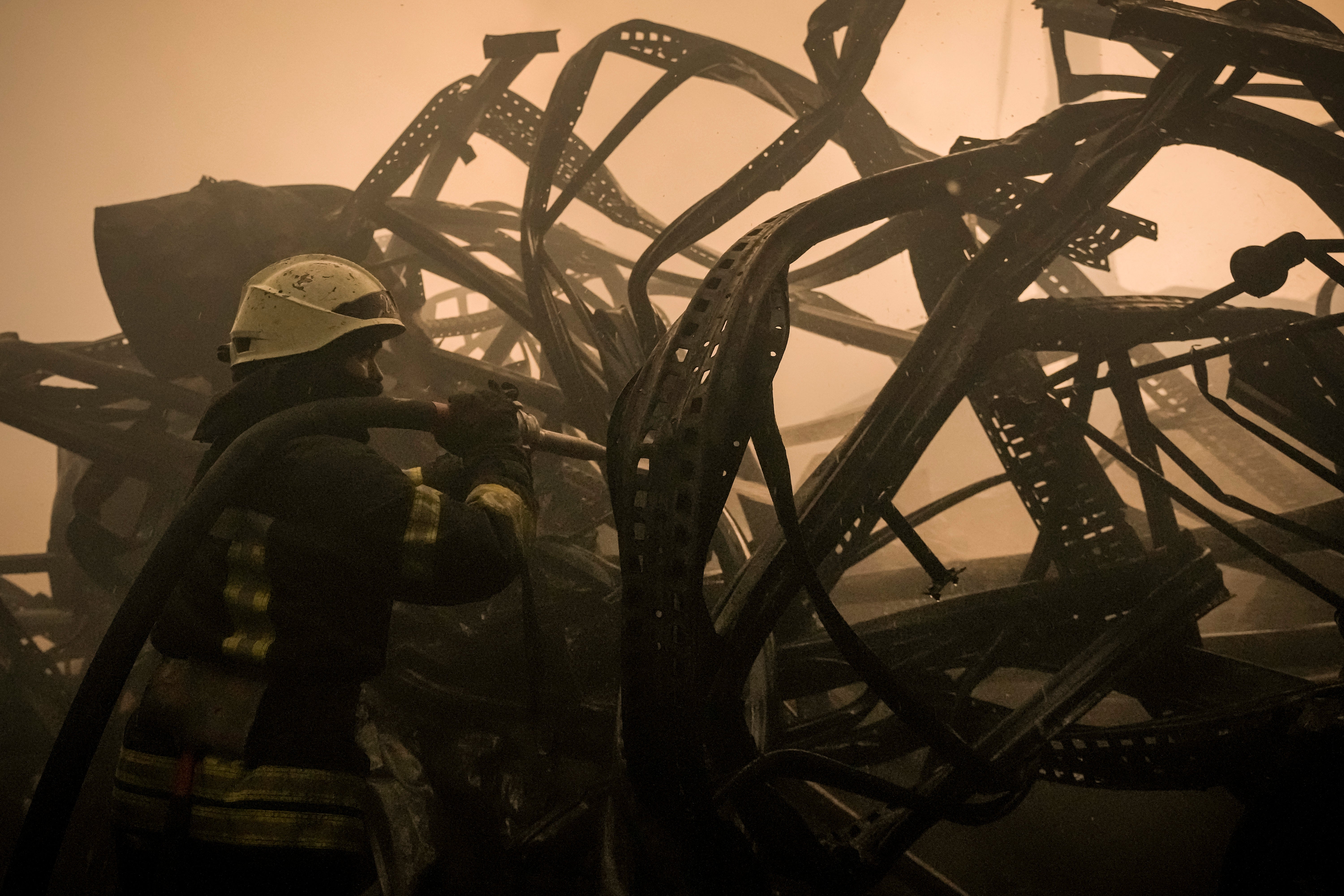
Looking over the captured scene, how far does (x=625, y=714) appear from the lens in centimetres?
144

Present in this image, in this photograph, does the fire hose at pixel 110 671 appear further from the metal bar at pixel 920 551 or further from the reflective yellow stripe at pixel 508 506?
the metal bar at pixel 920 551

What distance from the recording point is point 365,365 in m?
1.95

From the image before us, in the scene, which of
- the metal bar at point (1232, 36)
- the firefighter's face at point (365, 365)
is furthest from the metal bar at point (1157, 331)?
the firefighter's face at point (365, 365)

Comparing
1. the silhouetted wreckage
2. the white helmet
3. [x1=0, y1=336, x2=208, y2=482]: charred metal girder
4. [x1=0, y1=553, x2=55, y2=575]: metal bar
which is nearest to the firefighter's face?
the white helmet

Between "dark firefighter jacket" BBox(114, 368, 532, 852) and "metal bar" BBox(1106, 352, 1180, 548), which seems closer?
"dark firefighter jacket" BBox(114, 368, 532, 852)

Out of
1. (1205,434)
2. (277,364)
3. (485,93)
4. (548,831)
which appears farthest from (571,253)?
(1205,434)

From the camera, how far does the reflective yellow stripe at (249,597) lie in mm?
1513

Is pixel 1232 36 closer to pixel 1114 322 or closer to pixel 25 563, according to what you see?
pixel 1114 322

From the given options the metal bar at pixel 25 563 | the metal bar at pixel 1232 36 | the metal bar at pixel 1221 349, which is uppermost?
the metal bar at pixel 1232 36

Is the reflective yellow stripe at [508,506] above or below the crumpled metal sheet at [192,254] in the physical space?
below

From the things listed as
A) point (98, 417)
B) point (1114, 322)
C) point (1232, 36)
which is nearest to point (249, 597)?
point (1114, 322)

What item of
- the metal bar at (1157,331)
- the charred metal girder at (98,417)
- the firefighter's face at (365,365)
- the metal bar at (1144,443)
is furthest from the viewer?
the charred metal girder at (98,417)

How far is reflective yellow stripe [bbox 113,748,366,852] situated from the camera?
1.46 metres

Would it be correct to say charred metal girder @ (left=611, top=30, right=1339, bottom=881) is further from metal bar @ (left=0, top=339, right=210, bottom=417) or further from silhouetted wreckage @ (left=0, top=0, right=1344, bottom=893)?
metal bar @ (left=0, top=339, right=210, bottom=417)
